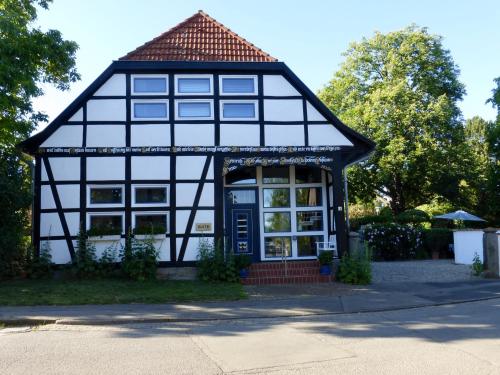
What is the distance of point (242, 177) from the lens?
17359 mm

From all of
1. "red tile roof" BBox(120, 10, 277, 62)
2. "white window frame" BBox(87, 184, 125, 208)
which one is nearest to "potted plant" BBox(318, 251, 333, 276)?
"white window frame" BBox(87, 184, 125, 208)

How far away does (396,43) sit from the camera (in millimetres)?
34750

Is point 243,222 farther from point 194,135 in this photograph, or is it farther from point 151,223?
point 194,135

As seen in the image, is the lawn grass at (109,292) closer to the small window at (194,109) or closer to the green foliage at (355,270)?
the green foliage at (355,270)

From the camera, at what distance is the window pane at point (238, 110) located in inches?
643

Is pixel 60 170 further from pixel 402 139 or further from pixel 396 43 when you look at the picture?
pixel 396 43

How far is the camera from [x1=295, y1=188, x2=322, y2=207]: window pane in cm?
1752

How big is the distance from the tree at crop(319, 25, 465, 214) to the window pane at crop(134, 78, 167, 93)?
61.2 feet

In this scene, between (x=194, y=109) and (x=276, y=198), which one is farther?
(x=276, y=198)

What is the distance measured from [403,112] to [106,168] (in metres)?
21.4

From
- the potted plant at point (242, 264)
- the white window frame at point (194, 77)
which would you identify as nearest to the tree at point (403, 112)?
the white window frame at point (194, 77)

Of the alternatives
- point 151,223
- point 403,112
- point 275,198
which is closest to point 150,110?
point 151,223

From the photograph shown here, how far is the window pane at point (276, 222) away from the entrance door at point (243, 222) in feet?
1.31

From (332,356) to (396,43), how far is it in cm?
3168
